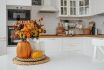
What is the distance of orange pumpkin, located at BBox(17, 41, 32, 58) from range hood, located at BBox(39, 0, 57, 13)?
9.34 ft

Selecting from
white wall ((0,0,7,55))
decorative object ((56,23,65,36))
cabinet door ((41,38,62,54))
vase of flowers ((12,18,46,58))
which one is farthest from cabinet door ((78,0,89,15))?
vase of flowers ((12,18,46,58))

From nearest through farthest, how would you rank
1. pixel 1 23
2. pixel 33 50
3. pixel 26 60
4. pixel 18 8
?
1. pixel 26 60
2. pixel 33 50
3. pixel 1 23
4. pixel 18 8

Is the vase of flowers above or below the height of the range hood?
below

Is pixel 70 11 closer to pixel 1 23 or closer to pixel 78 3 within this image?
pixel 78 3

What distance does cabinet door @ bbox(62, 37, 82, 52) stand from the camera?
12.6 feet

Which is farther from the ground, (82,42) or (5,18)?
(5,18)

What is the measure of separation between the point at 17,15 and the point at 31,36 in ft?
8.98

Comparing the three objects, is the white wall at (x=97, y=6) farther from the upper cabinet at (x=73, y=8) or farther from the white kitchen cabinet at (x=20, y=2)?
the white kitchen cabinet at (x=20, y=2)

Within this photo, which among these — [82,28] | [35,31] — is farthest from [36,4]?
[35,31]

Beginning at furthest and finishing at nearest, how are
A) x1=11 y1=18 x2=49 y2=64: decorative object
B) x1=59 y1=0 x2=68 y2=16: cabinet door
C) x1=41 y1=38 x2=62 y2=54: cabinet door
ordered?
x1=59 y1=0 x2=68 y2=16: cabinet door < x1=41 y1=38 x2=62 y2=54: cabinet door < x1=11 y1=18 x2=49 y2=64: decorative object

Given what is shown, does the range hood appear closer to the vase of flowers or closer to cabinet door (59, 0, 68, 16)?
cabinet door (59, 0, 68, 16)

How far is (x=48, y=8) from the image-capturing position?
420 cm

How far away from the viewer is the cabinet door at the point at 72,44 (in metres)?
3.84

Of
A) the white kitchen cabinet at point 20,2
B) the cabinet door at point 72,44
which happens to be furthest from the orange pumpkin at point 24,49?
the white kitchen cabinet at point 20,2
